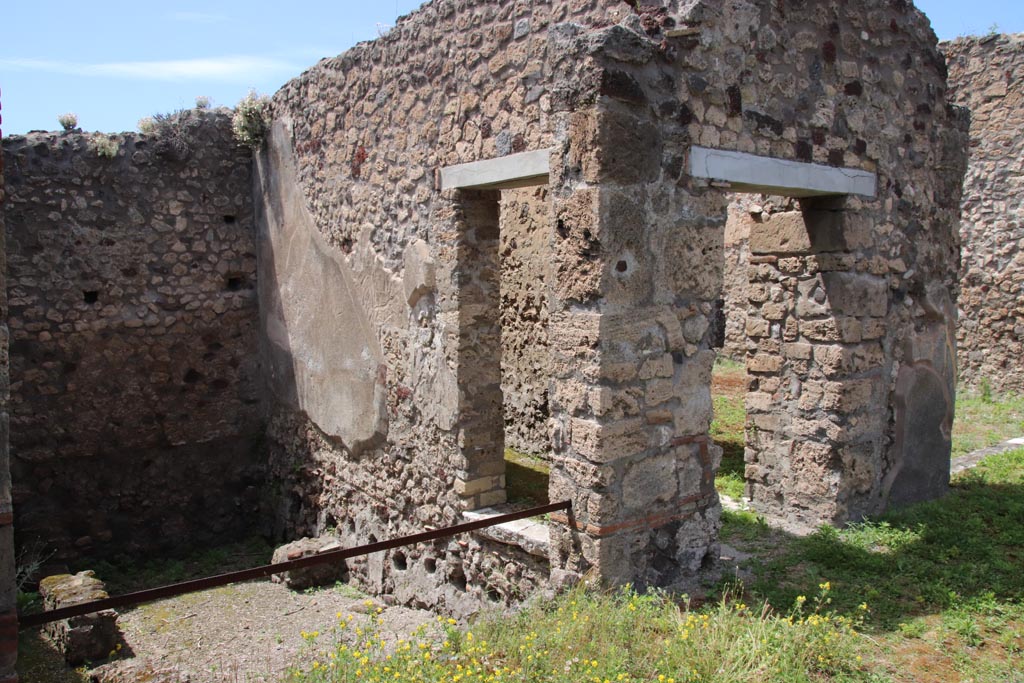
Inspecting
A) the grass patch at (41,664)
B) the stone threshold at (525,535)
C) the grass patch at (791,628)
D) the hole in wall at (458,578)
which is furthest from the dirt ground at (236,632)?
the stone threshold at (525,535)

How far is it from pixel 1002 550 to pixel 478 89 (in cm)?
432

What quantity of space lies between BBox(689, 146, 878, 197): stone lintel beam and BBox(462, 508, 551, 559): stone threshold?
87.4 inches

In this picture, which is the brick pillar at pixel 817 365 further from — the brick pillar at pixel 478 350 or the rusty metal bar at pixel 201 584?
the rusty metal bar at pixel 201 584

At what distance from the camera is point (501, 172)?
502 centimetres

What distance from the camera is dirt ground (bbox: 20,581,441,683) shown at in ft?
17.1

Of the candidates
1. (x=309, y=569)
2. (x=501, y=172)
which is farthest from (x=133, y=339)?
(x=501, y=172)

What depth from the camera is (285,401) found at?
322 inches

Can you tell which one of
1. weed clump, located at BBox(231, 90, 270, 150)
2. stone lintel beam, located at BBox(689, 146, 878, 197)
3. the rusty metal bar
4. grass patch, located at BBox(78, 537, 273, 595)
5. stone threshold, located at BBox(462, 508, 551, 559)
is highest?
weed clump, located at BBox(231, 90, 270, 150)

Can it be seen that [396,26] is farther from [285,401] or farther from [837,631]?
[837,631]

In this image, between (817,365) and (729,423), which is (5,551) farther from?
(729,423)

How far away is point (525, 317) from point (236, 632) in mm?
3373

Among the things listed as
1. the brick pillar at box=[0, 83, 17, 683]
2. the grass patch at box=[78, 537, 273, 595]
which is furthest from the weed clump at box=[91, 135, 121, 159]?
the brick pillar at box=[0, 83, 17, 683]

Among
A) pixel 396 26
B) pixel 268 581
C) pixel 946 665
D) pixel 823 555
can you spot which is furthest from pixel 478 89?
pixel 268 581

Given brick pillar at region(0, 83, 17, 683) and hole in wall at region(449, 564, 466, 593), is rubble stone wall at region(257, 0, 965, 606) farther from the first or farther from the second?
brick pillar at region(0, 83, 17, 683)
